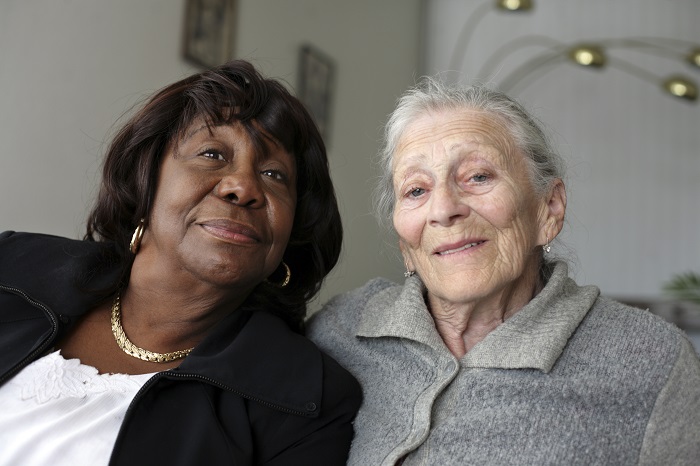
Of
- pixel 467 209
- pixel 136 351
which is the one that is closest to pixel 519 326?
pixel 467 209

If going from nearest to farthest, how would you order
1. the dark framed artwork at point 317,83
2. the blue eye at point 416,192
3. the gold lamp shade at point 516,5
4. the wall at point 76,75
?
the blue eye at point 416,192 → the wall at point 76,75 → the dark framed artwork at point 317,83 → the gold lamp shade at point 516,5

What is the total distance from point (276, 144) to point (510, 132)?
1.79 feet

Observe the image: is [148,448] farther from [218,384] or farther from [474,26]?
[474,26]

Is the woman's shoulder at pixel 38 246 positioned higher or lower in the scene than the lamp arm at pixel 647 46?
lower

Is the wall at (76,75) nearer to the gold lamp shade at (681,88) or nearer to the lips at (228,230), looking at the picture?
the lips at (228,230)

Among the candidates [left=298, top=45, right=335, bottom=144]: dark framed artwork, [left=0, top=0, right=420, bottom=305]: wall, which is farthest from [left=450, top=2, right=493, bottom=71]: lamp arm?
[left=0, top=0, right=420, bottom=305]: wall

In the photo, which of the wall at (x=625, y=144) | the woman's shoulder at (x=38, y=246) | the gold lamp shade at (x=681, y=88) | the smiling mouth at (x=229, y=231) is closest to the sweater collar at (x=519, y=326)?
the smiling mouth at (x=229, y=231)

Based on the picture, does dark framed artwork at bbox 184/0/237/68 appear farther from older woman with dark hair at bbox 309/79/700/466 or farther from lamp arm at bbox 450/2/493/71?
lamp arm at bbox 450/2/493/71

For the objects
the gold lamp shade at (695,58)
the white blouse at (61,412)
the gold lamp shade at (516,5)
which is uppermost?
the gold lamp shade at (516,5)

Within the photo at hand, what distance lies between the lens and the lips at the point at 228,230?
160 centimetres

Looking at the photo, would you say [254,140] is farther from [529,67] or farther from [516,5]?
[529,67]

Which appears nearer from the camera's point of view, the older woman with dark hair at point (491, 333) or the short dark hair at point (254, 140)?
the older woman with dark hair at point (491, 333)

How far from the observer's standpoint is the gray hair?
1.67m

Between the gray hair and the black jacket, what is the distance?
0.50 m
